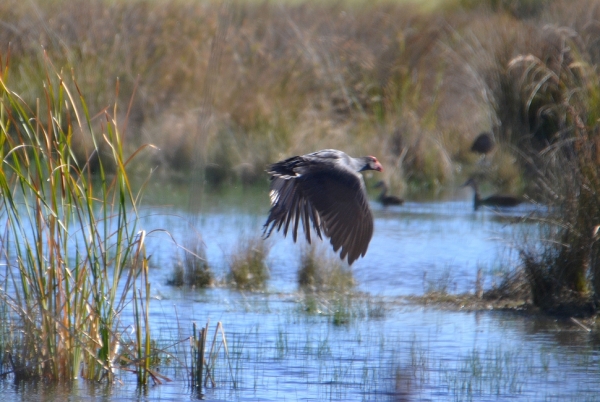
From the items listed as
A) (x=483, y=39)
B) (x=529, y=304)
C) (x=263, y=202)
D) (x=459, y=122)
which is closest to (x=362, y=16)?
(x=459, y=122)

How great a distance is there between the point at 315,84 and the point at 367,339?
35.5 feet

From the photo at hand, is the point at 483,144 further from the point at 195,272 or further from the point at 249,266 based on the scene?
the point at 195,272

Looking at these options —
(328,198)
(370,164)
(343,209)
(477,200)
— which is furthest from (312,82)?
(343,209)

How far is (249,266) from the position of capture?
8.30m

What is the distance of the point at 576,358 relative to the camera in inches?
239

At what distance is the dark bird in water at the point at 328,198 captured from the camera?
224 inches

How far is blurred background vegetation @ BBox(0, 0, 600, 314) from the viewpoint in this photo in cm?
1384

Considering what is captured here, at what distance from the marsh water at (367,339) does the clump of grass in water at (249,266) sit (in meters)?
0.09

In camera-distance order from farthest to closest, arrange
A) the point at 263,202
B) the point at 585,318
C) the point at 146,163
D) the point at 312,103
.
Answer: the point at 312,103 < the point at 146,163 < the point at 263,202 < the point at 585,318

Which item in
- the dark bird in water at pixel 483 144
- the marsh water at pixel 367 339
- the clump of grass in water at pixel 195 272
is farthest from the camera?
the dark bird in water at pixel 483 144

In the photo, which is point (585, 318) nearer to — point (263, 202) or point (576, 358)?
point (576, 358)

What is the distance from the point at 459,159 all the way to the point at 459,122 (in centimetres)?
104

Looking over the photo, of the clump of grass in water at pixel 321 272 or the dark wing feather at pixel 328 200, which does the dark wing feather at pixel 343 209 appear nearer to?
the dark wing feather at pixel 328 200

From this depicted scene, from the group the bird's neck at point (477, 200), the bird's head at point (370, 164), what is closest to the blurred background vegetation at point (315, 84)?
the bird's neck at point (477, 200)
